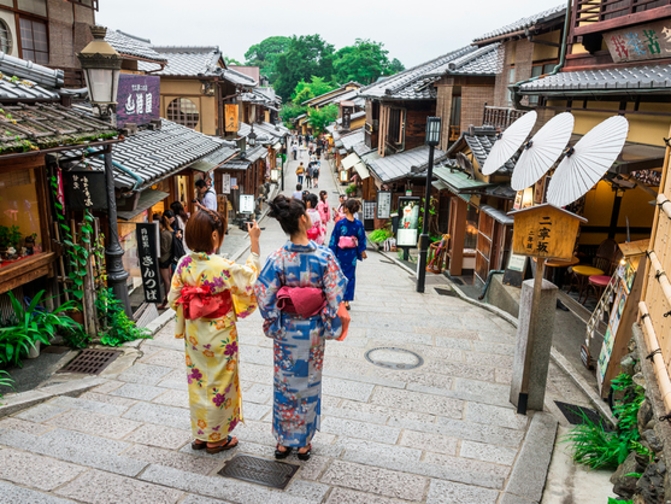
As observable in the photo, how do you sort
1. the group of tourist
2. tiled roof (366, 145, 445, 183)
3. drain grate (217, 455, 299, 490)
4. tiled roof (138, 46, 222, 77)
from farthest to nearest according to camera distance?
tiled roof (138, 46, 222, 77) < tiled roof (366, 145, 445, 183) < the group of tourist < drain grate (217, 455, 299, 490)

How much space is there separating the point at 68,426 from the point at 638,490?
16.1ft

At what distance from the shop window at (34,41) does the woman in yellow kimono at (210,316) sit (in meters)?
8.44

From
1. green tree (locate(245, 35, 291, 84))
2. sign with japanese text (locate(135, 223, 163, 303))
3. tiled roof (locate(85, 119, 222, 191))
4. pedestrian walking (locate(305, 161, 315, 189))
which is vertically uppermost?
green tree (locate(245, 35, 291, 84))

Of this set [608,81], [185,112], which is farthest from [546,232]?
[185,112]

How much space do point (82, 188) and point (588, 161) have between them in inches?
251

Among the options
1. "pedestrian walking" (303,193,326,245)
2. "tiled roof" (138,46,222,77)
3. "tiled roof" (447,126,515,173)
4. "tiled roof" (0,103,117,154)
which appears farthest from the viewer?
"tiled roof" (138,46,222,77)

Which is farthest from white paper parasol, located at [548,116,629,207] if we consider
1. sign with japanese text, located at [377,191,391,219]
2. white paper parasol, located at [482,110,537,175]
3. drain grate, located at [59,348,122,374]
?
sign with japanese text, located at [377,191,391,219]

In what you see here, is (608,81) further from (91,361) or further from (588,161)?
(91,361)

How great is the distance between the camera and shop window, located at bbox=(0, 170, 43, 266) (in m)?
6.61

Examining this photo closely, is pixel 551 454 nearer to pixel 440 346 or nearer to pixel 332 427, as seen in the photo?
pixel 332 427

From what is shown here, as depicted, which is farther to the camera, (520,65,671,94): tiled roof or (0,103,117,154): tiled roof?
(520,65,671,94): tiled roof

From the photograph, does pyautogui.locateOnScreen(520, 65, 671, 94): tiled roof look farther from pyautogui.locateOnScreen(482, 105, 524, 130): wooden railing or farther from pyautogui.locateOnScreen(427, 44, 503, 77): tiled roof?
pyautogui.locateOnScreen(427, 44, 503, 77): tiled roof

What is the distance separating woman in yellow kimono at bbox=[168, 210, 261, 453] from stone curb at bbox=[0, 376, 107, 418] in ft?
6.32

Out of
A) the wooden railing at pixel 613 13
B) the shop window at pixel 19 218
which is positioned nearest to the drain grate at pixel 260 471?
the shop window at pixel 19 218
